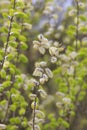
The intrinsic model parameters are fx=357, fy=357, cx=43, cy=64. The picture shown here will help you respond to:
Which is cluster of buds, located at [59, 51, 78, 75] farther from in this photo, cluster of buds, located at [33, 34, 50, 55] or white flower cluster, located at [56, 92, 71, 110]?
cluster of buds, located at [33, 34, 50, 55]

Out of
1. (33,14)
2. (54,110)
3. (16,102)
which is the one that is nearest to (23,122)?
(16,102)

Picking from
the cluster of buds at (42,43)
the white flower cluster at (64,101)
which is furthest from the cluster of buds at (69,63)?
the cluster of buds at (42,43)

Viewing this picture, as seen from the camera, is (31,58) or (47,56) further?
(31,58)

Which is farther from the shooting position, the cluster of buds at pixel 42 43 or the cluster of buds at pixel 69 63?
the cluster of buds at pixel 69 63

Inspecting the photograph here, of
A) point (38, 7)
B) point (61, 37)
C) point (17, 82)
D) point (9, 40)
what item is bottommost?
point (17, 82)

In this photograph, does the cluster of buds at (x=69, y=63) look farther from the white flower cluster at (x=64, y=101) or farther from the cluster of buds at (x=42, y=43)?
the cluster of buds at (x=42, y=43)

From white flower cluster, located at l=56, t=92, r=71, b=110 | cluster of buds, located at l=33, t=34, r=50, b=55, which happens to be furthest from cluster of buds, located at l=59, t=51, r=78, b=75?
cluster of buds, located at l=33, t=34, r=50, b=55

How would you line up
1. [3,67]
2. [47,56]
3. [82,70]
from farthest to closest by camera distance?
[47,56], [82,70], [3,67]

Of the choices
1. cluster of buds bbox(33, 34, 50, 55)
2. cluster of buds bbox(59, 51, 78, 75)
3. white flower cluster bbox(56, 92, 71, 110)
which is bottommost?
white flower cluster bbox(56, 92, 71, 110)

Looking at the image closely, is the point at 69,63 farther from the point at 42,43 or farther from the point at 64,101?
the point at 42,43

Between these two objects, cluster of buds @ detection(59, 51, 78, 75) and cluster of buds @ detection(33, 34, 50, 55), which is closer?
cluster of buds @ detection(33, 34, 50, 55)

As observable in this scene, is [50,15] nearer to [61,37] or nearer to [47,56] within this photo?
[47,56]
